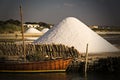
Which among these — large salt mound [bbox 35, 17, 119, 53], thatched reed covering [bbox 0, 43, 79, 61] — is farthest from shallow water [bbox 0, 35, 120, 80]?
large salt mound [bbox 35, 17, 119, 53]

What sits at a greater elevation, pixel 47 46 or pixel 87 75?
pixel 47 46

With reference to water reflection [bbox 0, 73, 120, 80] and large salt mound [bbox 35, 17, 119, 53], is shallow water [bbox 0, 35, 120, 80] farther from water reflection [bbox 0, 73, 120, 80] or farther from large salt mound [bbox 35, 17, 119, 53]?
large salt mound [bbox 35, 17, 119, 53]

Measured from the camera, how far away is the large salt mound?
15953 mm

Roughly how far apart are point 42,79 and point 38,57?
1688mm

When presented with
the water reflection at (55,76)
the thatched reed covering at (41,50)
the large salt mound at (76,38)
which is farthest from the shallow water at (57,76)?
the large salt mound at (76,38)

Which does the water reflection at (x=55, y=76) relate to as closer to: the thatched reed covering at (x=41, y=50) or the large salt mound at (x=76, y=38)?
the thatched reed covering at (x=41, y=50)

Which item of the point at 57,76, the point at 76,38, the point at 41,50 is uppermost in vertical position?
the point at 76,38

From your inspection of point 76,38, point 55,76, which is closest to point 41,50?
point 55,76

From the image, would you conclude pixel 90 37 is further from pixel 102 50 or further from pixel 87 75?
pixel 87 75

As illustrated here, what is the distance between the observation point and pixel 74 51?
1394 centimetres

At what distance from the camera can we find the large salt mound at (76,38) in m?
16.0

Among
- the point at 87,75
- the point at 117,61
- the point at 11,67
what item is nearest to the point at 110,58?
the point at 117,61

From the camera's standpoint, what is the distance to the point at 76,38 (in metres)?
16.4

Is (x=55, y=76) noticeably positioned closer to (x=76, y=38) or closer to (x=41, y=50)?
(x=41, y=50)
